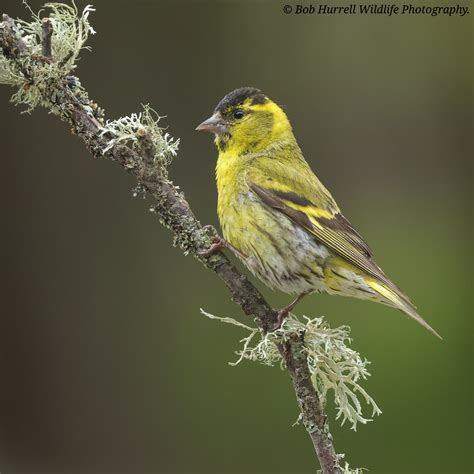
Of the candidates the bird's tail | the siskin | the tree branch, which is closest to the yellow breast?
the siskin

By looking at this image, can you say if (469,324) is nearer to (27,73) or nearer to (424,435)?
(424,435)

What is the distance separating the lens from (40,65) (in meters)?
2.42

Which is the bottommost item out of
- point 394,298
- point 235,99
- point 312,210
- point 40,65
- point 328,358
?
point 328,358

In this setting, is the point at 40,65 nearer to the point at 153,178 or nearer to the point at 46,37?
the point at 46,37

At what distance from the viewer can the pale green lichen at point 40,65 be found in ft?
7.91

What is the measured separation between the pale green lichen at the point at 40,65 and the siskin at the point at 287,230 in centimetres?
99

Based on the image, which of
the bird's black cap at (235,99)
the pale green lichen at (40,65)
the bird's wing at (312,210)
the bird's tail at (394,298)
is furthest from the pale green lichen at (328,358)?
the bird's black cap at (235,99)

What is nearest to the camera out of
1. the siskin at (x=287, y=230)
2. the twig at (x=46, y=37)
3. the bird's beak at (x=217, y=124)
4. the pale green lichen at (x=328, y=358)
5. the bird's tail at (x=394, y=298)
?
the twig at (x=46, y=37)

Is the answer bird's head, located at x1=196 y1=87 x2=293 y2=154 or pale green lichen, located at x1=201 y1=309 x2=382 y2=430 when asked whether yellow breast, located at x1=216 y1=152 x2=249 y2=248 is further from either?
pale green lichen, located at x1=201 y1=309 x2=382 y2=430

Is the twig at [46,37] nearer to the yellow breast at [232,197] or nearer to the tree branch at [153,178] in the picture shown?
the tree branch at [153,178]

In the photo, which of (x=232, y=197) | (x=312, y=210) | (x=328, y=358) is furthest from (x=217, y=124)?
(x=328, y=358)

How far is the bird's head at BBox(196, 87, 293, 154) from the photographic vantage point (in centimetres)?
360

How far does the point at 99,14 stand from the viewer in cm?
588

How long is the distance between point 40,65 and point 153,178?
486 millimetres
